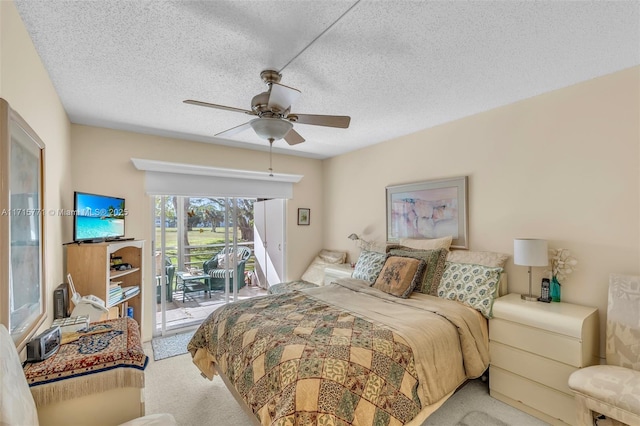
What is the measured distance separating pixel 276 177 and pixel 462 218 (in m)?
2.72

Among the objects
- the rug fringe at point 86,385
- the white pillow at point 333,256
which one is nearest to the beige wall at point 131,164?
the white pillow at point 333,256

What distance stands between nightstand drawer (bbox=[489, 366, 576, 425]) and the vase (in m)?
0.70

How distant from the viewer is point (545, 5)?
1496 mm

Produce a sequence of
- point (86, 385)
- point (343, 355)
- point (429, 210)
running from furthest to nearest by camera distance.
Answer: point (429, 210) < point (343, 355) < point (86, 385)

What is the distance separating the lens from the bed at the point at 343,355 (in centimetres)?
149

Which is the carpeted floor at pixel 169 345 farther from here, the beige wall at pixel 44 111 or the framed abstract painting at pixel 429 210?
the framed abstract painting at pixel 429 210

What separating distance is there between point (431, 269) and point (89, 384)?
2.70m

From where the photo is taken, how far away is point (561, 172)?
247cm

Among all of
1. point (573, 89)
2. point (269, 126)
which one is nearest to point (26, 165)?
point (269, 126)

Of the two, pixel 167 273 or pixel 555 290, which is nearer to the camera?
pixel 555 290

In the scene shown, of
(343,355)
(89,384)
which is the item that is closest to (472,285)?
(343,355)

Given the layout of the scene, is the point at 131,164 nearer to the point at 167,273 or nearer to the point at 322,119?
the point at 167,273

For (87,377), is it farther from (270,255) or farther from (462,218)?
(270,255)

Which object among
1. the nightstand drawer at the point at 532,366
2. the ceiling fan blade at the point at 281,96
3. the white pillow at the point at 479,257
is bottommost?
the nightstand drawer at the point at 532,366
